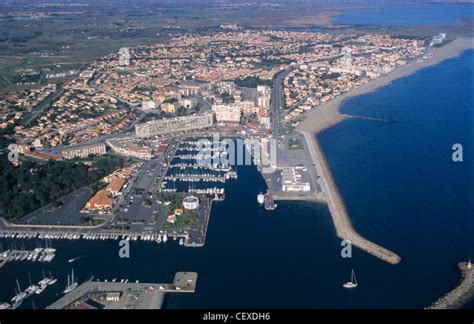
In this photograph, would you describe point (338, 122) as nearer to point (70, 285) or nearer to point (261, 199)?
point (261, 199)

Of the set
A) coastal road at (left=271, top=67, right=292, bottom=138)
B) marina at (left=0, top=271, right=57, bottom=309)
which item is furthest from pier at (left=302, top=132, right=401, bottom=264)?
marina at (left=0, top=271, right=57, bottom=309)

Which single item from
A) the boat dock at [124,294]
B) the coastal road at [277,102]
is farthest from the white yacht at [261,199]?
the coastal road at [277,102]

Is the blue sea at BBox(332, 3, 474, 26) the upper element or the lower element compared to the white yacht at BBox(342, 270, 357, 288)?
upper

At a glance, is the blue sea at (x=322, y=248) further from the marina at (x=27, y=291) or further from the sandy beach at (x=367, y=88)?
the sandy beach at (x=367, y=88)

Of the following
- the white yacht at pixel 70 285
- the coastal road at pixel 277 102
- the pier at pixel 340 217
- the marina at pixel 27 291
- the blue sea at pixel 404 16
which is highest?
the blue sea at pixel 404 16

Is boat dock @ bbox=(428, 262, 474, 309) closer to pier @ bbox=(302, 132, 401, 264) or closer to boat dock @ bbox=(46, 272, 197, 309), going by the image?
pier @ bbox=(302, 132, 401, 264)

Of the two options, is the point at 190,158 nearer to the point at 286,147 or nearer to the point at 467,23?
the point at 286,147

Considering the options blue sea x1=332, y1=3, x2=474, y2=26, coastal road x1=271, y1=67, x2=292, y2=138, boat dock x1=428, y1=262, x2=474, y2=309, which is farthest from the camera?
blue sea x1=332, y1=3, x2=474, y2=26
